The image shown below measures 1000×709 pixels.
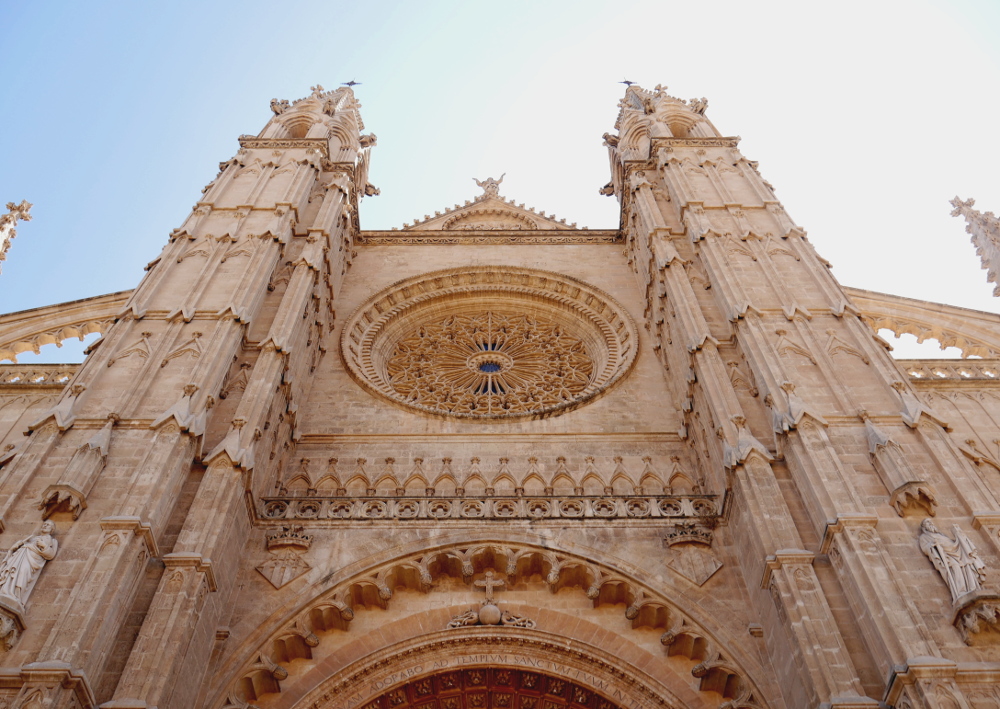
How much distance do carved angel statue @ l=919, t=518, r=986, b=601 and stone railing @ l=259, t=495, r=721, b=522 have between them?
2.80 meters

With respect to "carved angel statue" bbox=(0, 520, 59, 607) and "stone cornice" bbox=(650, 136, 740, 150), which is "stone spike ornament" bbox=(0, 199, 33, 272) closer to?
"carved angel statue" bbox=(0, 520, 59, 607)

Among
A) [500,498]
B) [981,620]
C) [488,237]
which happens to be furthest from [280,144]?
[981,620]

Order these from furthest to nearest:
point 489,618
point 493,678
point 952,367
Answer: point 952,367 → point 489,618 → point 493,678

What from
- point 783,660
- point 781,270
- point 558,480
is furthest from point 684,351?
point 783,660

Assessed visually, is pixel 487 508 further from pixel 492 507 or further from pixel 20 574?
pixel 20 574

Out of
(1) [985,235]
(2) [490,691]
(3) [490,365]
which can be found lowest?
(2) [490,691]

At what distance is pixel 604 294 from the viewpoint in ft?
59.0

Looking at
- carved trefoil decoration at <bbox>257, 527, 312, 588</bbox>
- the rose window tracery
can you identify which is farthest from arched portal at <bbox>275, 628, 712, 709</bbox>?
the rose window tracery

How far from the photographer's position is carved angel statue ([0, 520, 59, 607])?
8.47m

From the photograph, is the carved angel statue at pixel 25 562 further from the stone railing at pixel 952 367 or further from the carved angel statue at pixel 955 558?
the stone railing at pixel 952 367

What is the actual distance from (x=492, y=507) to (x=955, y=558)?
5336mm

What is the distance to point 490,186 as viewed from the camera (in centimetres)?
2750

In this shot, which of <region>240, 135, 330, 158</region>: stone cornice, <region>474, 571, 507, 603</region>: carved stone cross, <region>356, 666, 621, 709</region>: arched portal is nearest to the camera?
<region>356, 666, 621, 709</region>: arched portal

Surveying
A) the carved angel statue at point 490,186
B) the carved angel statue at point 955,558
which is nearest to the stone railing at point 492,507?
the carved angel statue at point 955,558
